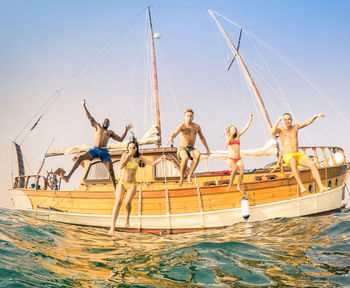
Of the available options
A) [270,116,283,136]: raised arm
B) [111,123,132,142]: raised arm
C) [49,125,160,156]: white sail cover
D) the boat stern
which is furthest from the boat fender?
the boat stern

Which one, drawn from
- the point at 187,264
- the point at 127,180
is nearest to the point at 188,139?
the point at 127,180

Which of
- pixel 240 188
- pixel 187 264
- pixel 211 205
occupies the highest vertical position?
pixel 240 188

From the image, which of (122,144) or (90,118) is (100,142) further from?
(122,144)

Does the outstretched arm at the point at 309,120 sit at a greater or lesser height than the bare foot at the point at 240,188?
greater

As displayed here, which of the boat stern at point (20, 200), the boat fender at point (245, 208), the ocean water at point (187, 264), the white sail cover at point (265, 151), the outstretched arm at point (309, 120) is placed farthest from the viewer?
the white sail cover at point (265, 151)

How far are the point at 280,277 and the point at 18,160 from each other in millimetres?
13937

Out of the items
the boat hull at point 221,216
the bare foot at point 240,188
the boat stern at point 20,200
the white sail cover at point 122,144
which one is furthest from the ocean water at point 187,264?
the white sail cover at point 122,144

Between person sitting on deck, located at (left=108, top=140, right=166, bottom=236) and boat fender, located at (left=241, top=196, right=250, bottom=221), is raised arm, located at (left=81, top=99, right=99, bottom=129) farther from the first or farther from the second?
boat fender, located at (left=241, top=196, right=250, bottom=221)

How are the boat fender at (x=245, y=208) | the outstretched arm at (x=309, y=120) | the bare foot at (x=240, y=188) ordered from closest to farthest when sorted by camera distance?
the outstretched arm at (x=309, y=120)
the boat fender at (x=245, y=208)
the bare foot at (x=240, y=188)

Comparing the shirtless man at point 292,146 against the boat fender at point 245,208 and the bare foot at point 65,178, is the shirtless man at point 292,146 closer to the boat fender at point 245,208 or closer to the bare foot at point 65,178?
the boat fender at point 245,208

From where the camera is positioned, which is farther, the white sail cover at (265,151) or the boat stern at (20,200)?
the white sail cover at (265,151)

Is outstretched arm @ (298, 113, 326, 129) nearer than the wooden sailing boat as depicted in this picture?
Yes

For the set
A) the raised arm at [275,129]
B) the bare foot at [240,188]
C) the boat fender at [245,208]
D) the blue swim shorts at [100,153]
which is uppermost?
the raised arm at [275,129]

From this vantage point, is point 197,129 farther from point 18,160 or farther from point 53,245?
point 18,160
